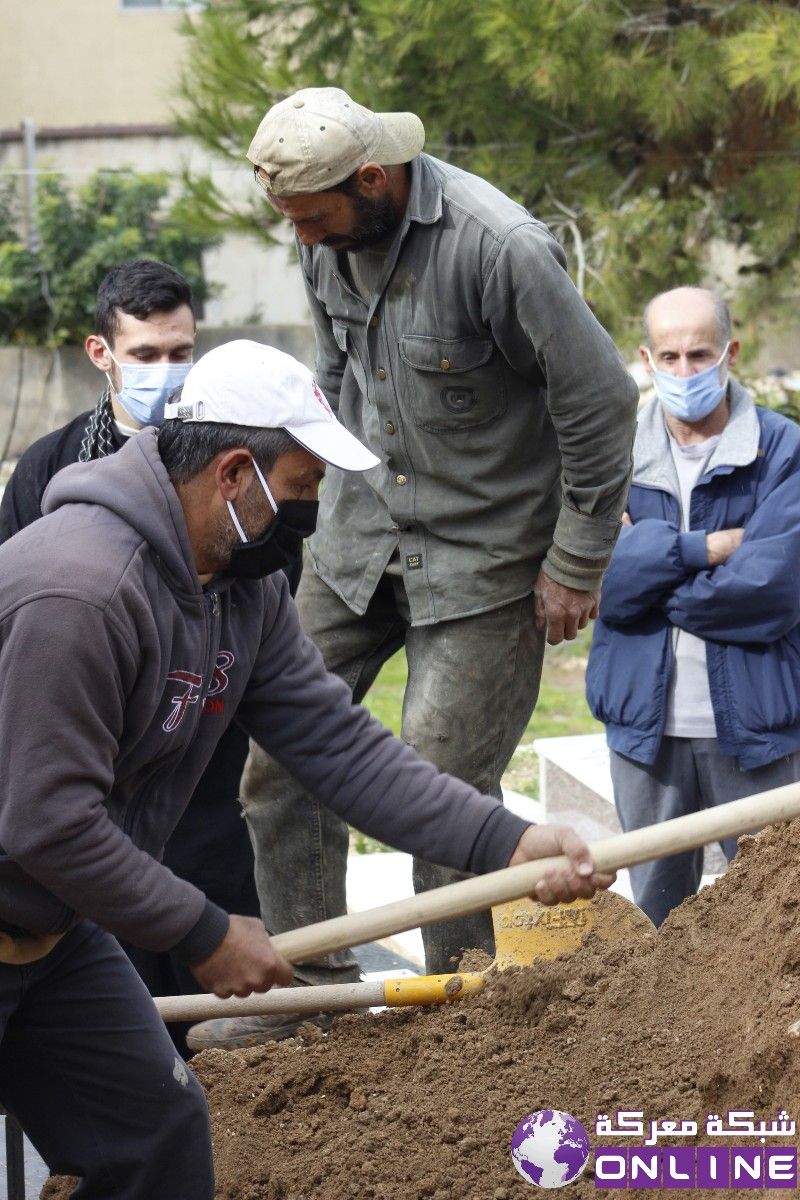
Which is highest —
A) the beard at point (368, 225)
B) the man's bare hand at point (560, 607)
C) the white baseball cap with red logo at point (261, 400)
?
the beard at point (368, 225)

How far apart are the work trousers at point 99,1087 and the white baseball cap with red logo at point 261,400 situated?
3.30 feet

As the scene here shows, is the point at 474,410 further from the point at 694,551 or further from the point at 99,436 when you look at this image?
the point at 99,436

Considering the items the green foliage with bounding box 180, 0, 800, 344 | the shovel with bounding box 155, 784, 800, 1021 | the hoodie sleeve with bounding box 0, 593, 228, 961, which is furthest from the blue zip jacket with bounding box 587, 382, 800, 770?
the green foliage with bounding box 180, 0, 800, 344


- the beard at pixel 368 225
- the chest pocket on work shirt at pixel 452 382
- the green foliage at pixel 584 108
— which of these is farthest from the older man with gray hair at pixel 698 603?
the green foliage at pixel 584 108

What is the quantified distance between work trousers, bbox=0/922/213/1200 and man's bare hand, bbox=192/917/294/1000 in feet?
0.67

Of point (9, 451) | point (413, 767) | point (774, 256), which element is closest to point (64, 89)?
point (9, 451)

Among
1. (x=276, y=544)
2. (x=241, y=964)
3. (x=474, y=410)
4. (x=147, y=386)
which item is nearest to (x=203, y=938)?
(x=241, y=964)

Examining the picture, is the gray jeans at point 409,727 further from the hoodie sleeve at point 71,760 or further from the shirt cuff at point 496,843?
the hoodie sleeve at point 71,760

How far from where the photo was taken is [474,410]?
12.5 ft

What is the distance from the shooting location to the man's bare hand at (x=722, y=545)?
4230 mm

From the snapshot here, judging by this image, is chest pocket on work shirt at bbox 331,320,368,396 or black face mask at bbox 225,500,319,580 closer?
black face mask at bbox 225,500,319,580

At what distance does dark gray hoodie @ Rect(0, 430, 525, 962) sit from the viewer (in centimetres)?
246

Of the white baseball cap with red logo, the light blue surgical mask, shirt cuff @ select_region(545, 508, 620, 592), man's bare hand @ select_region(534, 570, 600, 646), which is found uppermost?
the white baseball cap with red logo

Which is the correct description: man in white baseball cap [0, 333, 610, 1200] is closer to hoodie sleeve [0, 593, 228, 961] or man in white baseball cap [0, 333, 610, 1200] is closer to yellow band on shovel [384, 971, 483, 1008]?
hoodie sleeve [0, 593, 228, 961]
